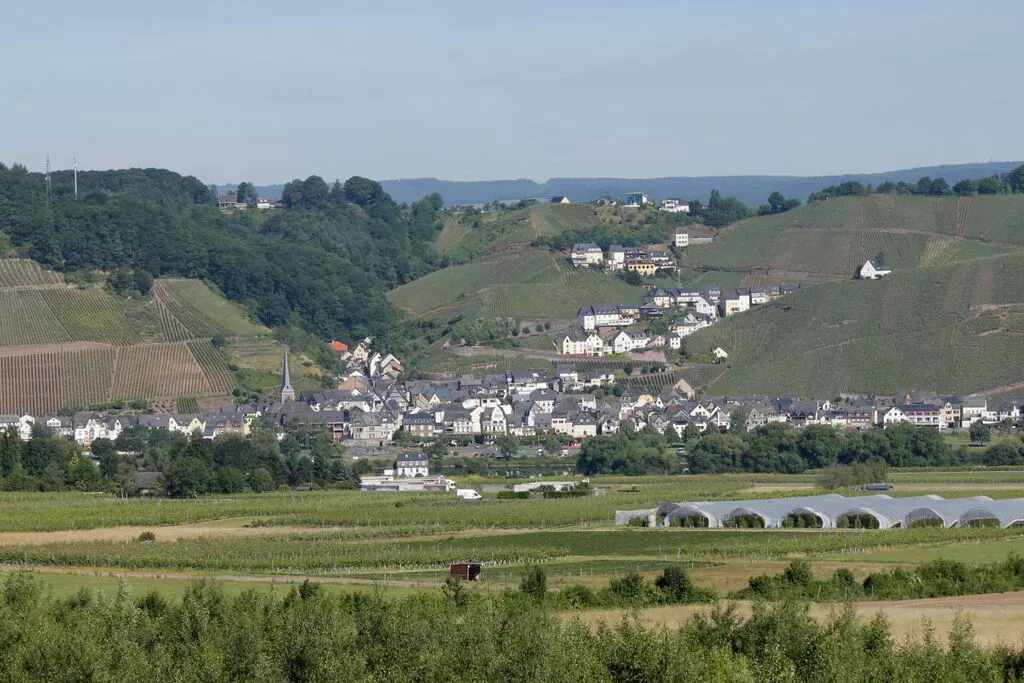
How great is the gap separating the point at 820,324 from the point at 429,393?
21384mm

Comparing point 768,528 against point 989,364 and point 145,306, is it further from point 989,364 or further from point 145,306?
point 145,306

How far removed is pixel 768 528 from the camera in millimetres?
52844

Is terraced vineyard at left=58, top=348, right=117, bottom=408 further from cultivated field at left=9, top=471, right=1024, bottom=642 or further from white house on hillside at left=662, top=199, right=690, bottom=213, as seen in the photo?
white house on hillside at left=662, top=199, right=690, bottom=213

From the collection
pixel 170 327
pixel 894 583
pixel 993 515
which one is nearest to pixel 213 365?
pixel 170 327

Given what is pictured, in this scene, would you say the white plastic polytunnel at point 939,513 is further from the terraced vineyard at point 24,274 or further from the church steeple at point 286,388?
the terraced vineyard at point 24,274

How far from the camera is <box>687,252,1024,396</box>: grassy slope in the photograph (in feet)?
299

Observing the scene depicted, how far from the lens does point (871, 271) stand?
107438mm

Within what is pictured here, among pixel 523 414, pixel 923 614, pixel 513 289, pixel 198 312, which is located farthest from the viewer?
pixel 513 289

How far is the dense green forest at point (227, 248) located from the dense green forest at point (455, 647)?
7399cm

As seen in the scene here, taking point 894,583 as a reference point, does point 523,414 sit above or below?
below

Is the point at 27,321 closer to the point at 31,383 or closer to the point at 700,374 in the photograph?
the point at 31,383

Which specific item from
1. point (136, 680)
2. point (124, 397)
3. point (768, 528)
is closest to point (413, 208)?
point (124, 397)

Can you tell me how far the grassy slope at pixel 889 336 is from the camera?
9125 cm

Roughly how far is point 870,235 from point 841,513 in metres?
67.8
